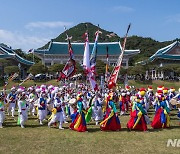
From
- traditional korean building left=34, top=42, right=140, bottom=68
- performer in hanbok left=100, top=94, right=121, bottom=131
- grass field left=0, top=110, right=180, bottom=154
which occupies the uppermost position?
traditional korean building left=34, top=42, right=140, bottom=68

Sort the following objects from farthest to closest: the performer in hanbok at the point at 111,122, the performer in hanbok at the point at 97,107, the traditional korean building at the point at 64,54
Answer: the traditional korean building at the point at 64,54 < the performer in hanbok at the point at 97,107 < the performer in hanbok at the point at 111,122

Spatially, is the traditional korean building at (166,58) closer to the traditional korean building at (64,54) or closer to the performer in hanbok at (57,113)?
the traditional korean building at (64,54)

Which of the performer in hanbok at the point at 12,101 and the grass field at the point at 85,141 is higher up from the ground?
the performer in hanbok at the point at 12,101

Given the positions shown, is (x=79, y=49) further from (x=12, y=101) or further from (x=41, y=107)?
(x=41, y=107)

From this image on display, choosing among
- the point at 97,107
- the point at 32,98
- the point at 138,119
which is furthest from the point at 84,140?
the point at 32,98

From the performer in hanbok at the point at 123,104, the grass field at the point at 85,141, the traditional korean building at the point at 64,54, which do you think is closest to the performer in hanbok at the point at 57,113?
the grass field at the point at 85,141

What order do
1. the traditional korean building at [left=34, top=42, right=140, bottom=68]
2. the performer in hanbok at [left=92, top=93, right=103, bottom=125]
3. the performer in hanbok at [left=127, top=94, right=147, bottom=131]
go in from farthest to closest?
the traditional korean building at [left=34, top=42, right=140, bottom=68]
the performer in hanbok at [left=92, top=93, right=103, bottom=125]
the performer in hanbok at [left=127, top=94, right=147, bottom=131]

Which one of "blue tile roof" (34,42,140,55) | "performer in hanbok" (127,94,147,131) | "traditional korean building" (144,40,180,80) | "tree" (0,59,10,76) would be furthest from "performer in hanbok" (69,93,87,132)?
"blue tile roof" (34,42,140,55)

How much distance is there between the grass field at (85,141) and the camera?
9.29m

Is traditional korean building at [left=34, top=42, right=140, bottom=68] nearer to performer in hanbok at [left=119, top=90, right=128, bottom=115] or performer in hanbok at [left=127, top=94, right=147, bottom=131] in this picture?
performer in hanbok at [left=119, top=90, right=128, bottom=115]

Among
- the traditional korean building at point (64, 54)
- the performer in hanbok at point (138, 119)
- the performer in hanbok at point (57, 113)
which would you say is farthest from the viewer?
the traditional korean building at point (64, 54)

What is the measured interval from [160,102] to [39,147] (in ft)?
19.0

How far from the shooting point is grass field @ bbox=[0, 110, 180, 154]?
929 centimetres

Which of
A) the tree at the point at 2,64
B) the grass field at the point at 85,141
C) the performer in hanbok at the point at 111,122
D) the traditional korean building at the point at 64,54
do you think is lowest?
the grass field at the point at 85,141
